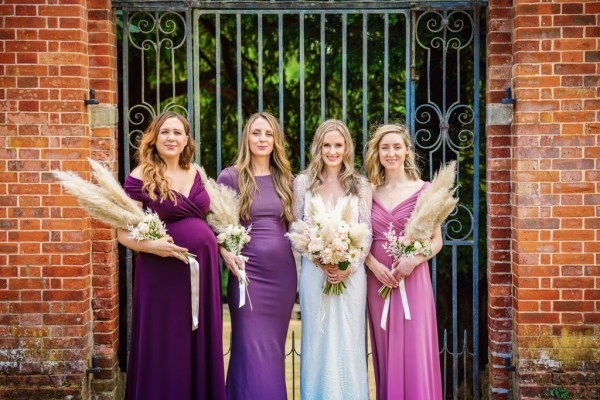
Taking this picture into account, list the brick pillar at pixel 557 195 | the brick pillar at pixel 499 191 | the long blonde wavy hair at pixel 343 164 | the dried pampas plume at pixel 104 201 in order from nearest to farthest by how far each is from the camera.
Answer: the dried pampas plume at pixel 104 201
the long blonde wavy hair at pixel 343 164
the brick pillar at pixel 557 195
the brick pillar at pixel 499 191

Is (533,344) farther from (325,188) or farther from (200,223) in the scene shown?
(200,223)

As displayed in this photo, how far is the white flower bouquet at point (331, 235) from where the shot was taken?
13.9 feet

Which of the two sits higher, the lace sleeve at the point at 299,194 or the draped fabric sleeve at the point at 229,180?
the draped fabric sleeve at the point at 229,180

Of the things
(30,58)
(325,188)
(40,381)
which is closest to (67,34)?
(30,58)

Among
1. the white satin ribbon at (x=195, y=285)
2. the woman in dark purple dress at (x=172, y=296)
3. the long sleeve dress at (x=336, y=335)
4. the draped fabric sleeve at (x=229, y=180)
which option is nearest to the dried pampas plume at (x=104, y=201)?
the woman in dark purple dress at (x=172, y=296)

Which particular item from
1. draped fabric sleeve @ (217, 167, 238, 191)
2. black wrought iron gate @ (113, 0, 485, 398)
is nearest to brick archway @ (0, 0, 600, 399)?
black wrought iron gate @ (113, 0, 485, 398)

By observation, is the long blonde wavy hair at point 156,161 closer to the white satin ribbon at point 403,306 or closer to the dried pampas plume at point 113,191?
the dried pampas plume at point 113,191

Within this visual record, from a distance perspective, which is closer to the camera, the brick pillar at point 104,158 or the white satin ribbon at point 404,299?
the white satin ribbon at point 404,299

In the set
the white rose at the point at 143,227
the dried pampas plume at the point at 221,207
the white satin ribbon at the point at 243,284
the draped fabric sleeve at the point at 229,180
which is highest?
the draped fabric sleeve at the point at 229,180

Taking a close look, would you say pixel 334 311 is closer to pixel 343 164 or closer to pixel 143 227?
pixel 343 164

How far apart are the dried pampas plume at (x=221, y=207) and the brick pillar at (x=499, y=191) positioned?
6.29 feet

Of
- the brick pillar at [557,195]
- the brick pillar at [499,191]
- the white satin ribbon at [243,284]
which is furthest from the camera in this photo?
the brick pillar at [499,191]

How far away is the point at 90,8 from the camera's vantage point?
5.11 metres

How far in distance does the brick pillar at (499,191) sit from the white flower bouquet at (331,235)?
4.18 ft
